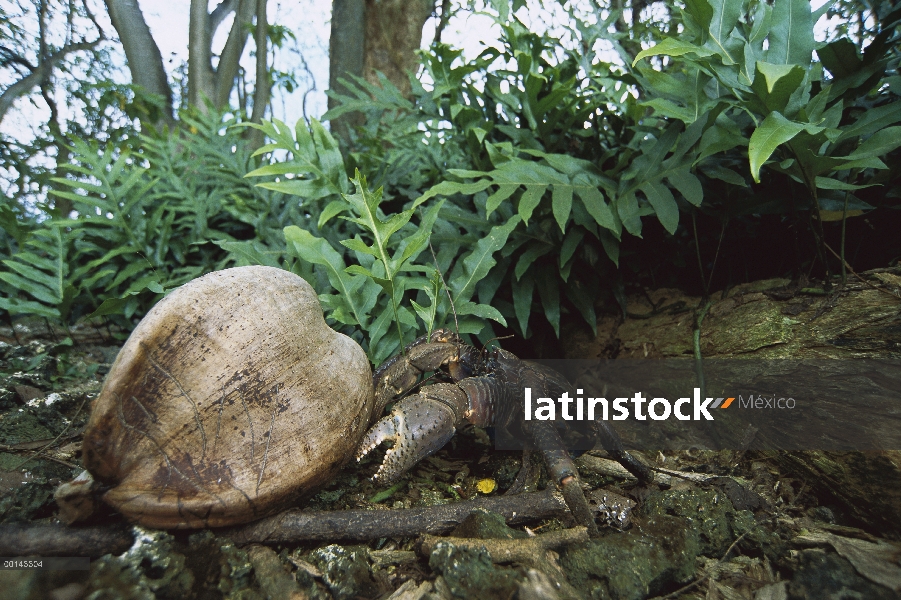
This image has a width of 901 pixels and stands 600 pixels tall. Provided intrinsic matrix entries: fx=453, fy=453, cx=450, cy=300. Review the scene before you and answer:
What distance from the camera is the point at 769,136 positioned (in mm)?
1388

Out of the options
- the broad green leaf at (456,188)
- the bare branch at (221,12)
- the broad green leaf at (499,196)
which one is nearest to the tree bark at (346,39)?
the bare branch at (221,12)

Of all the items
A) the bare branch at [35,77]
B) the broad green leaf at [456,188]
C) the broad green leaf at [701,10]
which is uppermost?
the bare branch at [35,77]

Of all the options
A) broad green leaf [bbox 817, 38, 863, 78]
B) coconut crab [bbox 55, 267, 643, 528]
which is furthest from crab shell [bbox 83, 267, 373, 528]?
broad green leaf [bbox 817, 38, 863, 78]

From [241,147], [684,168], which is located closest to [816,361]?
[684,168]

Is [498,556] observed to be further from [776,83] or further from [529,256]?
[776,83]

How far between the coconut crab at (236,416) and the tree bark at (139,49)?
4261 millimetres

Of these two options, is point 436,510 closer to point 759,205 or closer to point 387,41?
point 759,205

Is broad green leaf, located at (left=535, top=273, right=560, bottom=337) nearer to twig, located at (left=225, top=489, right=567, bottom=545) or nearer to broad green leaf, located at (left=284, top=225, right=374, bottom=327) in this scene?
broad green leaf, located at (left=284, top=225, right=374, bottom=327)

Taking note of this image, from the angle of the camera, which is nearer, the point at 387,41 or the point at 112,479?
the point at 112,479

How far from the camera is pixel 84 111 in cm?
457

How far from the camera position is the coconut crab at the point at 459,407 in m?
1.26

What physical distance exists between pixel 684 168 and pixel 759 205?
1.28ft

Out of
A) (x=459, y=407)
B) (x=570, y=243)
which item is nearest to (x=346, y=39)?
(x=570, y=243)

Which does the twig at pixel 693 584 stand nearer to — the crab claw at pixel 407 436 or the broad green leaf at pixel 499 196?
the crab claw at pixel 407 436
